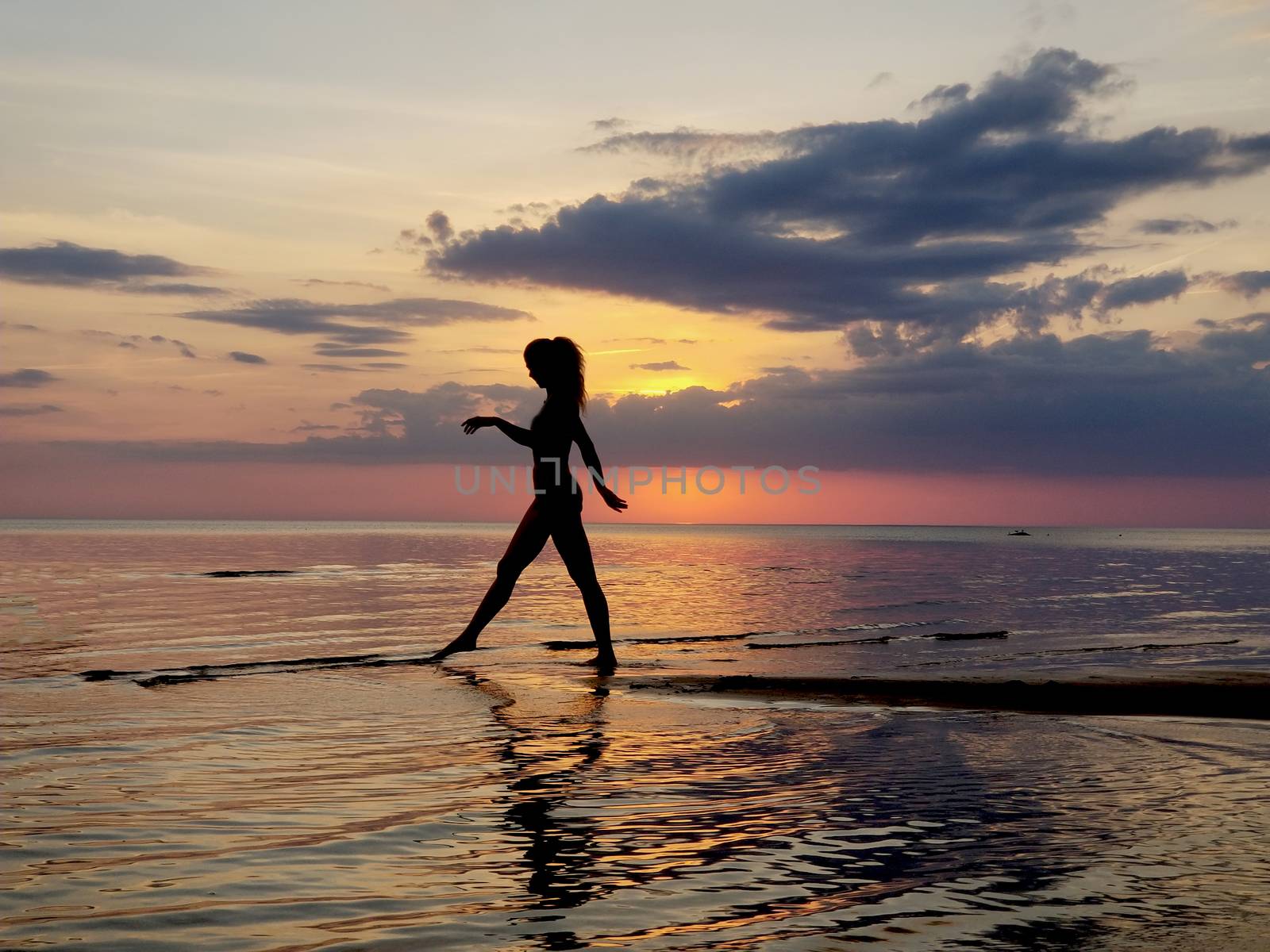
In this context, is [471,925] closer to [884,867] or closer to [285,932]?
[285,932]

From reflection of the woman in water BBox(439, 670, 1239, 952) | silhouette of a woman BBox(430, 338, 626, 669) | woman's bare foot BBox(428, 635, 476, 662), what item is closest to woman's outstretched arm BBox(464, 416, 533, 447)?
silhouette of a woman BBox(430, 338, 626, 669)

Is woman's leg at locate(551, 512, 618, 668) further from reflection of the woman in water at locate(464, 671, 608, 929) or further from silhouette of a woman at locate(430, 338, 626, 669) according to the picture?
reflection of the woman in water at locate(464, 671, 608, 929)

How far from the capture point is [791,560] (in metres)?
51.1

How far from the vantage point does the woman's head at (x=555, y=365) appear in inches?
462

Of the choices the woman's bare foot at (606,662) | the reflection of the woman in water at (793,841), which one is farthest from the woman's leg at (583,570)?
the reflection of the woman in water at (793,841)

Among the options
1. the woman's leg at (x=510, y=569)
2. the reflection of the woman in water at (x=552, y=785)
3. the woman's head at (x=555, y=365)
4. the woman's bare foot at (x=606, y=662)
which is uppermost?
the woman's head at (x=555, y=365)

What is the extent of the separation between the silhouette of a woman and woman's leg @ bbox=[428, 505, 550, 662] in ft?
0.04

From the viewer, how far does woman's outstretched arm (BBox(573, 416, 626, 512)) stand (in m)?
11.7

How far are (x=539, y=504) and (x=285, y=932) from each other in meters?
8.23

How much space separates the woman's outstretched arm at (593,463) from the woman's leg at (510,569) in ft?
2.20

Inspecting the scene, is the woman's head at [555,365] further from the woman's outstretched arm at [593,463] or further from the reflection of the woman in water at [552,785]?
the reflection of the woman in water at [552,785]

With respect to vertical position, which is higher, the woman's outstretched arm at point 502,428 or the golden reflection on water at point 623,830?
the woman's outstretched arm at point 502,428

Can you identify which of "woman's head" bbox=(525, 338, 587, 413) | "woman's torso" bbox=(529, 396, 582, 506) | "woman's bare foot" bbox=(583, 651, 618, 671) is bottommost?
"woman's bare foot" bbox=(583, 651, 618, 671)

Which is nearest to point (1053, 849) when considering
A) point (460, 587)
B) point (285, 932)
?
point (285, 932)
